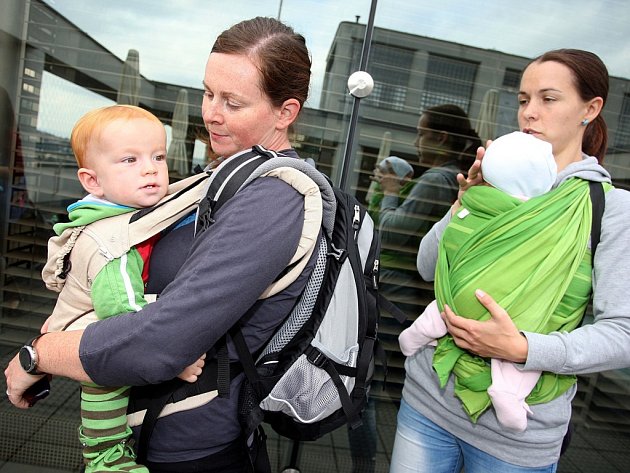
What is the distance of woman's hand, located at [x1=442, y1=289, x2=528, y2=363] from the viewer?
1591 millimetres

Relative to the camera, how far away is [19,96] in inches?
133

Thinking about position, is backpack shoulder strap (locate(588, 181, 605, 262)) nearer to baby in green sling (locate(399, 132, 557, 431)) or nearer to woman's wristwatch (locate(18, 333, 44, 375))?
baby in green sling (locate(399, 132, 557, 431))

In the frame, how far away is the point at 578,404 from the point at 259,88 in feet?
10.6

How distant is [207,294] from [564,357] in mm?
1078

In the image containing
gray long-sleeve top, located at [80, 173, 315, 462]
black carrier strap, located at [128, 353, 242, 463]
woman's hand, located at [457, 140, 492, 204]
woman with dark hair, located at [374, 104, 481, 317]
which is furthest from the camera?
woman with dark hair, located at [374, 104, 481, 317]

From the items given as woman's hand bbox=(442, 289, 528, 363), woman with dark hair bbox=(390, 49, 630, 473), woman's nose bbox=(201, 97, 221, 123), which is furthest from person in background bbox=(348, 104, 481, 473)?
woman's nose bbox=(201, 97, 221, 123)

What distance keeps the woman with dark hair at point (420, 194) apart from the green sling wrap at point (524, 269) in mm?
1635

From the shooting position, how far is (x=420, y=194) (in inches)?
135

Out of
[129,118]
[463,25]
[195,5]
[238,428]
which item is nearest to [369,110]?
[463,25]

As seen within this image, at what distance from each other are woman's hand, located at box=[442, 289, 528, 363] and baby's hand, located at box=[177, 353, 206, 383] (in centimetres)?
82

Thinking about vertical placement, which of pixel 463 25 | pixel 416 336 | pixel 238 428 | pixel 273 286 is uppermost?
pixel 463 25

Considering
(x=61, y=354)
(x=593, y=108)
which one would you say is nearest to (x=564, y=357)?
(x=593, y=108)

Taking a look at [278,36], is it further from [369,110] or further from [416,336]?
[369,110]

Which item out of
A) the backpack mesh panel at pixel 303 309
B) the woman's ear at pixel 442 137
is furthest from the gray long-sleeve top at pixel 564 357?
the woman's ear at pixel 442 137
